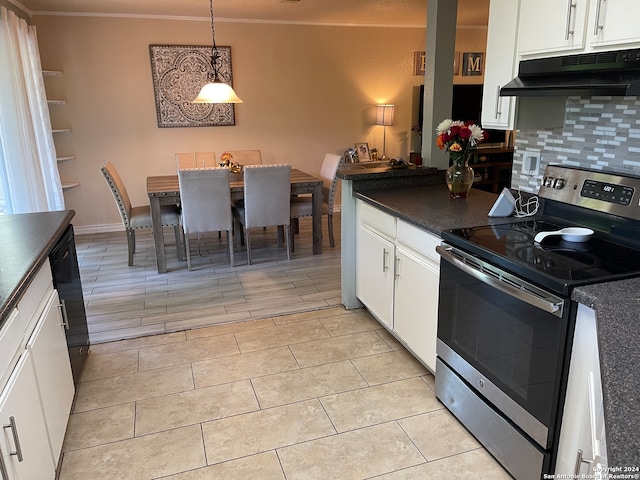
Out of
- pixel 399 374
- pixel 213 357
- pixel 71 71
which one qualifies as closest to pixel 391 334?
pixel 399 374

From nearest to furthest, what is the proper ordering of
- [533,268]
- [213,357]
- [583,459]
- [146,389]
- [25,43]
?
[583,459], [533,268], [146,389], [213,357], [25,43]

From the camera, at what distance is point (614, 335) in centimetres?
117

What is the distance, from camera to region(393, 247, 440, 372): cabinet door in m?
2.35

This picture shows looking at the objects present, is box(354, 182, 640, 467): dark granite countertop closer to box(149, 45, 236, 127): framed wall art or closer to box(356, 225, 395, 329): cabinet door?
box(356, 225, 395, 329): cabinet door

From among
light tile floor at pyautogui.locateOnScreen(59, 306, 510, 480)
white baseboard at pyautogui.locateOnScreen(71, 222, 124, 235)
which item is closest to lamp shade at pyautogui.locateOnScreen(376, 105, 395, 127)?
white baseboard at pyautogui.locateOnScreen(71, 222, 124, 235)

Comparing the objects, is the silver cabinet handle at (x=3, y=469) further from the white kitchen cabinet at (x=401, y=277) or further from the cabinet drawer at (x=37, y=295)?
the white kitchen cabinet at (x=401, y=277)

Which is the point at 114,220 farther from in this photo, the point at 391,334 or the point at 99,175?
the point at 391,334

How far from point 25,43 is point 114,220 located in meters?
2.20

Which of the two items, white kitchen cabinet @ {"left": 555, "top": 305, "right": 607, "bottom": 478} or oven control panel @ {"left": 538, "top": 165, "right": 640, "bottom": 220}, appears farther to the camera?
oven control panel @ {"left": 538, "top": 165, "right": 640, "bottom": 220}

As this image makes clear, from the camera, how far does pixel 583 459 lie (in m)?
1.45

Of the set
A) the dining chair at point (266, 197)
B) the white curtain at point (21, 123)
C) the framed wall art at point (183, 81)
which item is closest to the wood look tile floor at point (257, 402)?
the dining chair at point (266, 197)

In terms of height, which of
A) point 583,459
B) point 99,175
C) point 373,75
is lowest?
point 583,459

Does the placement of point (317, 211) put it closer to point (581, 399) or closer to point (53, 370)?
point (53, 370)

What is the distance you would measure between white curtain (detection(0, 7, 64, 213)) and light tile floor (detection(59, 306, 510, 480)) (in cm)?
218
